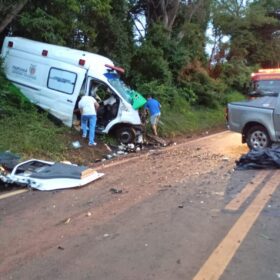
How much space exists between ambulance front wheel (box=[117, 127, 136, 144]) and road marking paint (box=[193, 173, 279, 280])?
764 centimetres

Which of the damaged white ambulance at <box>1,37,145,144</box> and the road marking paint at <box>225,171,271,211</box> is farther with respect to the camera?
the damaged white ambulance at <box>1,37,145,144</box>

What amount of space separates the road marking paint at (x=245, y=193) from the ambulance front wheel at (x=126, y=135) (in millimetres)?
6001

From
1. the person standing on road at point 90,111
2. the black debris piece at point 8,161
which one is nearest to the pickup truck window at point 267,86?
the person standing on road at point 90,111

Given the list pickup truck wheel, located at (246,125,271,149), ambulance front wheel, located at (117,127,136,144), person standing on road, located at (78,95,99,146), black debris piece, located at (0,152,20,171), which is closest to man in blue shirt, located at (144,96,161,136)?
ambulance front wheel, located at (117,127,136,144)

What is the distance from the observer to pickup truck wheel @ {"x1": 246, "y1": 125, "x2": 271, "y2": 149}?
13195mm

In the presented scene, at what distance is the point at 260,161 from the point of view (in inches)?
416

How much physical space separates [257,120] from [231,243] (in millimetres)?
8243

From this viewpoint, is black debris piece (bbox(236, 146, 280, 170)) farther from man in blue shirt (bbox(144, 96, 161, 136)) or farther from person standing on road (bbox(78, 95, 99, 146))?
man in blue shirt (bbox(144, 96, 161, 136))

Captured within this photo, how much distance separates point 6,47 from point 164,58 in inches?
398

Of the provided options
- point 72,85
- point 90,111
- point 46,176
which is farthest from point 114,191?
point 72,85

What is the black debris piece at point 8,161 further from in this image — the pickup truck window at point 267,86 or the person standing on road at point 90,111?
the pickup truck window at point 267,86

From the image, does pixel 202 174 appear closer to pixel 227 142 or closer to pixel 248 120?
pixel 248 120

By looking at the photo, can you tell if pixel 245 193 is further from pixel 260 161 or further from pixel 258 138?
pixel 258 138

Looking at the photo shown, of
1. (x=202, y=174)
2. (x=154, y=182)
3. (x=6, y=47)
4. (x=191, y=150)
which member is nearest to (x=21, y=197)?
(x=154, y=182)
